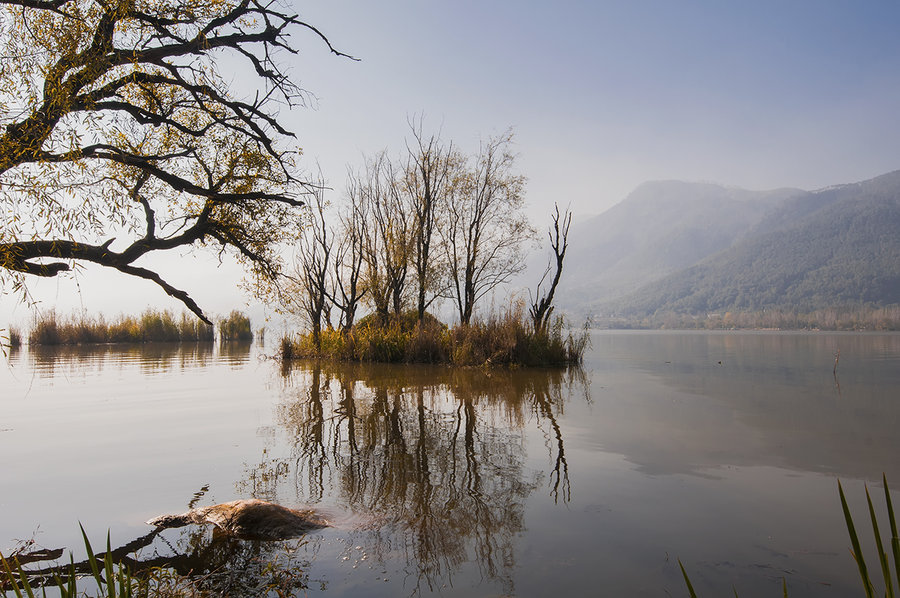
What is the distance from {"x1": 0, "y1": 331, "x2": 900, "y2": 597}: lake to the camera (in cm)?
328

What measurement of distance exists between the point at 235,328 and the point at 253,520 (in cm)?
3949

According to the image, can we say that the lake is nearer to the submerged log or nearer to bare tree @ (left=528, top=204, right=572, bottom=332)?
the submerged log

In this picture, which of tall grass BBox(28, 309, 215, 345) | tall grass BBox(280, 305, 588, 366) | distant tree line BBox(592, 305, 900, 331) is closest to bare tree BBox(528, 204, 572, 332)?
tall grass BBox(280, 305, 588, 366)

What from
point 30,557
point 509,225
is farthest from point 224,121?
point 509,225

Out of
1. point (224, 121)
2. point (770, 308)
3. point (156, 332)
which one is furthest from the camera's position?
point (770, 308)

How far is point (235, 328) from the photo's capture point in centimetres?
4028

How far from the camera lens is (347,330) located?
2111cm

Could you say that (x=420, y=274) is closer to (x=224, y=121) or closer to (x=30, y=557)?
(x=224, y=121)

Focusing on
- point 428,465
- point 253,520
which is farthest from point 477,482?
point 253,520

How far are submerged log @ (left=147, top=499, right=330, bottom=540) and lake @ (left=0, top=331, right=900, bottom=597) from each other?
4.0 inches

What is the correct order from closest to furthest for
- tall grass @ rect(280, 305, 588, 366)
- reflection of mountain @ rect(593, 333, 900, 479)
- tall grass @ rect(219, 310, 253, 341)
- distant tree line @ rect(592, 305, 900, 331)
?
reflection of mountain @ rect(593, 333, 900, 479)
tall grass @ rect(280, 305, 588, 366)
tall grass @ rect(219, 310, 253, 341)
distant tree line @ rect(592, 305, 900, 331)

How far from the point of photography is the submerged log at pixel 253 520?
3.77m

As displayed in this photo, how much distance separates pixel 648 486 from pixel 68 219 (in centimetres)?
642

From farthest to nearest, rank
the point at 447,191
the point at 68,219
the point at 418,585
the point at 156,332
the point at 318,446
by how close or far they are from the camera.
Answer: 1. the point at 156,332
2. the point at 447,191
3. the point at 318,446
4. the point at 68,219
5. the point at 418,585
